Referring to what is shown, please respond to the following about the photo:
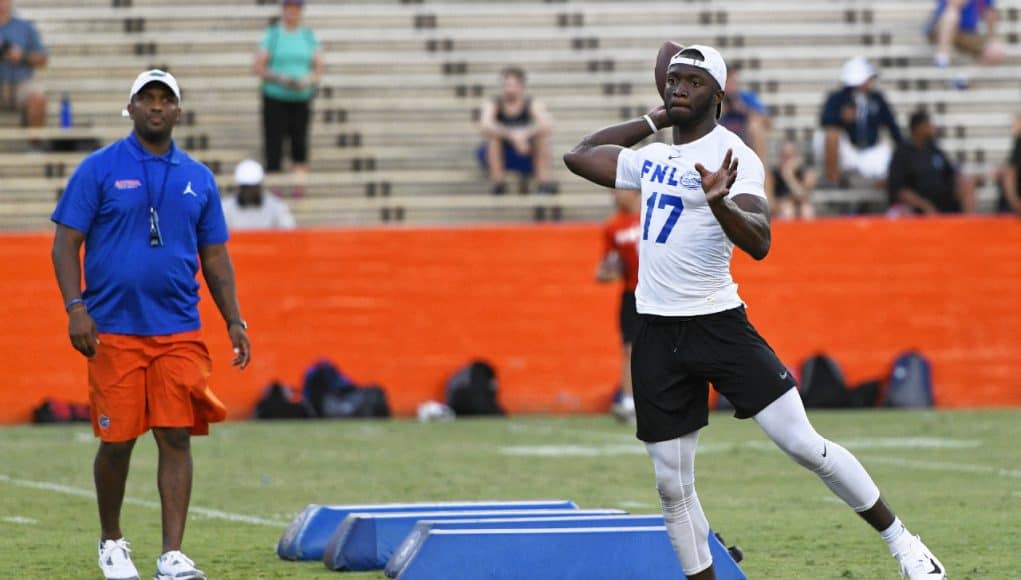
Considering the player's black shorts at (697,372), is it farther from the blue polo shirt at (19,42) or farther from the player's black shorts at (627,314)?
the blue polo shirt at (19,42)

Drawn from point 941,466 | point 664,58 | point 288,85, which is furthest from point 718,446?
point 664,58

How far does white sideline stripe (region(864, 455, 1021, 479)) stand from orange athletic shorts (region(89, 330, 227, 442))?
19.7 feet

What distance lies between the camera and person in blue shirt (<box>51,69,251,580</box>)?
312 inches

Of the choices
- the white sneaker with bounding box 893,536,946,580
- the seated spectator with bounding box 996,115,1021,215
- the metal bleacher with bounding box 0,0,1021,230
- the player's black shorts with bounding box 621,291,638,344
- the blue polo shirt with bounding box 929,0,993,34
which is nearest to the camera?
the white sneaker with bounding box 893,536,946,580

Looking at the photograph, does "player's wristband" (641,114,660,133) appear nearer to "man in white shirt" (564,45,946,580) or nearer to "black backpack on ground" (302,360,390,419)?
"man in white shirt" (564,45,946,580)

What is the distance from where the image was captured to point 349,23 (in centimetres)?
2230

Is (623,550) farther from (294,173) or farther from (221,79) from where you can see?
(221,79)

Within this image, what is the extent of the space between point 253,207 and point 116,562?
10174mm

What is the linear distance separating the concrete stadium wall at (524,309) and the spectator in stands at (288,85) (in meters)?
2.09

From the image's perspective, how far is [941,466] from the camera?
1281cm

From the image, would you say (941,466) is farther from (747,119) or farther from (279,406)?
(747,119)

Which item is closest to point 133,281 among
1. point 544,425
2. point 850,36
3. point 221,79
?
point 544,425

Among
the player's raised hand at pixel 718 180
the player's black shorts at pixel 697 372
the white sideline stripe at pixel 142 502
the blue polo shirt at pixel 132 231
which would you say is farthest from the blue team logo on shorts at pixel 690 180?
the white sideline stripe at pixel 142 502

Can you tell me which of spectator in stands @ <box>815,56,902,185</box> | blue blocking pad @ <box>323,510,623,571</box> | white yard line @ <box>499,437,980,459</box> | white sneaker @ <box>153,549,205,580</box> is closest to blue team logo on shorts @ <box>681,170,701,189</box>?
blue blocking pad @ <box>323,510,623,571</box>
